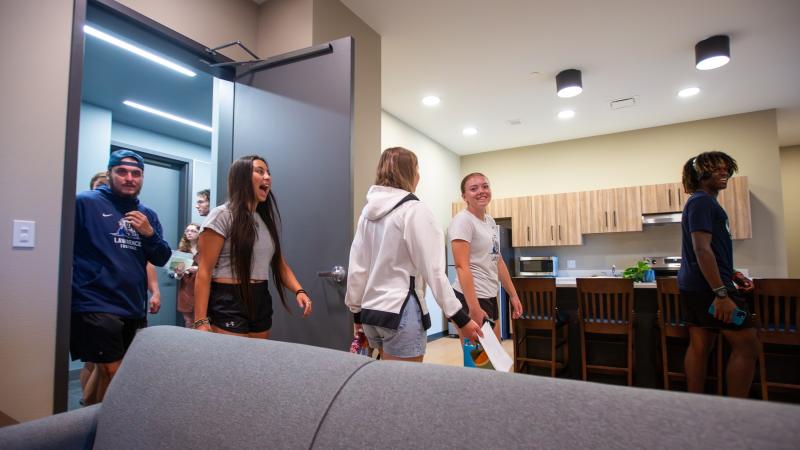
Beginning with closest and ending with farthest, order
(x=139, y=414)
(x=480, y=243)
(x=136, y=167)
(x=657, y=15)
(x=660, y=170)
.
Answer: (x=139, y=414)
(x=136, y=167)
(x=480, y=243)
(x=657, y=15)
(x=660, y=170)

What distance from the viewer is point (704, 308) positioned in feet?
7.23

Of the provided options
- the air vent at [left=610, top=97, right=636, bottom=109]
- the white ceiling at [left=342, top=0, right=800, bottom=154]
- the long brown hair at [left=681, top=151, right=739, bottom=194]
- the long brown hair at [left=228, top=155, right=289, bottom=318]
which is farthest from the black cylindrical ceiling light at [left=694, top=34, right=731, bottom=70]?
the long brown hair at [left=228, top=155, right=289, bottom=318]

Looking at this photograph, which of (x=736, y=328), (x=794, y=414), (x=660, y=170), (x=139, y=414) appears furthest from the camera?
(x=660, y=170)

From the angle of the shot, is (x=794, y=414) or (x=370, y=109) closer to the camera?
(x=794, y=414)

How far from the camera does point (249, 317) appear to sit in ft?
5.36

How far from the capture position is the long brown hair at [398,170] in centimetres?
169

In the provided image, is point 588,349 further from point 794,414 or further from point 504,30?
point 794,414

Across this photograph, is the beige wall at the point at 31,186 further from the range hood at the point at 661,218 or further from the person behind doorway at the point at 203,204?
the range hood at the point at 661,218

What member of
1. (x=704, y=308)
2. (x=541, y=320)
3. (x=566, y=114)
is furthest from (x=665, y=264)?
(x=704, y=308)

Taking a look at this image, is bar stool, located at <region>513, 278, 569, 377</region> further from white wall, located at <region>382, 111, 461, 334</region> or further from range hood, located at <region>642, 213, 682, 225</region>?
range hood, located at <region>642, 213, 682, 225</region>

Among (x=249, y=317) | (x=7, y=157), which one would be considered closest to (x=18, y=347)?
(x=7, y=157)

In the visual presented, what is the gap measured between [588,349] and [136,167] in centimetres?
320

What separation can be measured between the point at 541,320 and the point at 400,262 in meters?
1.92

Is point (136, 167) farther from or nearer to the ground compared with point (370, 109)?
nearer to the ground
